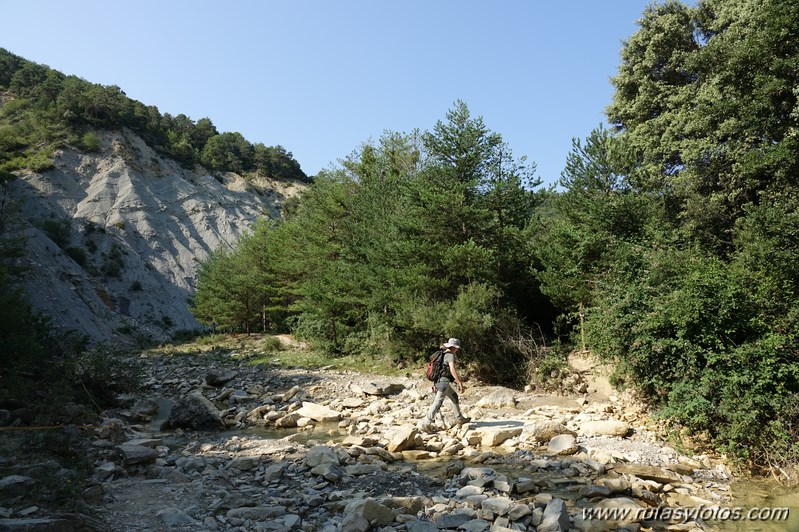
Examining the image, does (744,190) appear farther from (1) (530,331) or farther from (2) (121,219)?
(2) (121,219)

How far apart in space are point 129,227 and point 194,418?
4999cm

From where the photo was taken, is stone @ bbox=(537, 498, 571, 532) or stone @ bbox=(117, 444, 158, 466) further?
stone @ bbox=(117, 444, 158, 466)

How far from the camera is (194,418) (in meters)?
12.7

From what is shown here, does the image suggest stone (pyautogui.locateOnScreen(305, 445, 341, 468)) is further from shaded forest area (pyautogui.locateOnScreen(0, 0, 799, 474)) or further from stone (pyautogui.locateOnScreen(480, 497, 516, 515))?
shaded forest area (pyautogui.locateOnScreen(0, 0, 799, 474))

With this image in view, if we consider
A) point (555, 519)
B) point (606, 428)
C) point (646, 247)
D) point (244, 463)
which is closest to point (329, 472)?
point (244, 463)

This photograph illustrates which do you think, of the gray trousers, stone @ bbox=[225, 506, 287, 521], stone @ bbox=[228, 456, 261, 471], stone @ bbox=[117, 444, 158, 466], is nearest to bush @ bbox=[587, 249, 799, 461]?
the gray trousers

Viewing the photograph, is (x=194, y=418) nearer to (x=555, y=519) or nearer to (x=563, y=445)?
(x=563, y=445)

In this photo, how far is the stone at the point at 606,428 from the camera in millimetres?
9914

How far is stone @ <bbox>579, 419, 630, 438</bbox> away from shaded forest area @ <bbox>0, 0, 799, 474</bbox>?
0.95m

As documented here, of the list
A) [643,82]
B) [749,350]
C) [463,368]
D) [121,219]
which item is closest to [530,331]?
[463,368]

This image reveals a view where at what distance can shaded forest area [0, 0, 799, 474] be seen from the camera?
9.05 meters

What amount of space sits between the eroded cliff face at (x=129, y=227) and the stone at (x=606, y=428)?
1417 inches

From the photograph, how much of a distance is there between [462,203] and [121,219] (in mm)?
51440

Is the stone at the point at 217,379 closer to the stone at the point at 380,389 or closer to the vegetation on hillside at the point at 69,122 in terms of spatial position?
the stone at the point at 380,389
